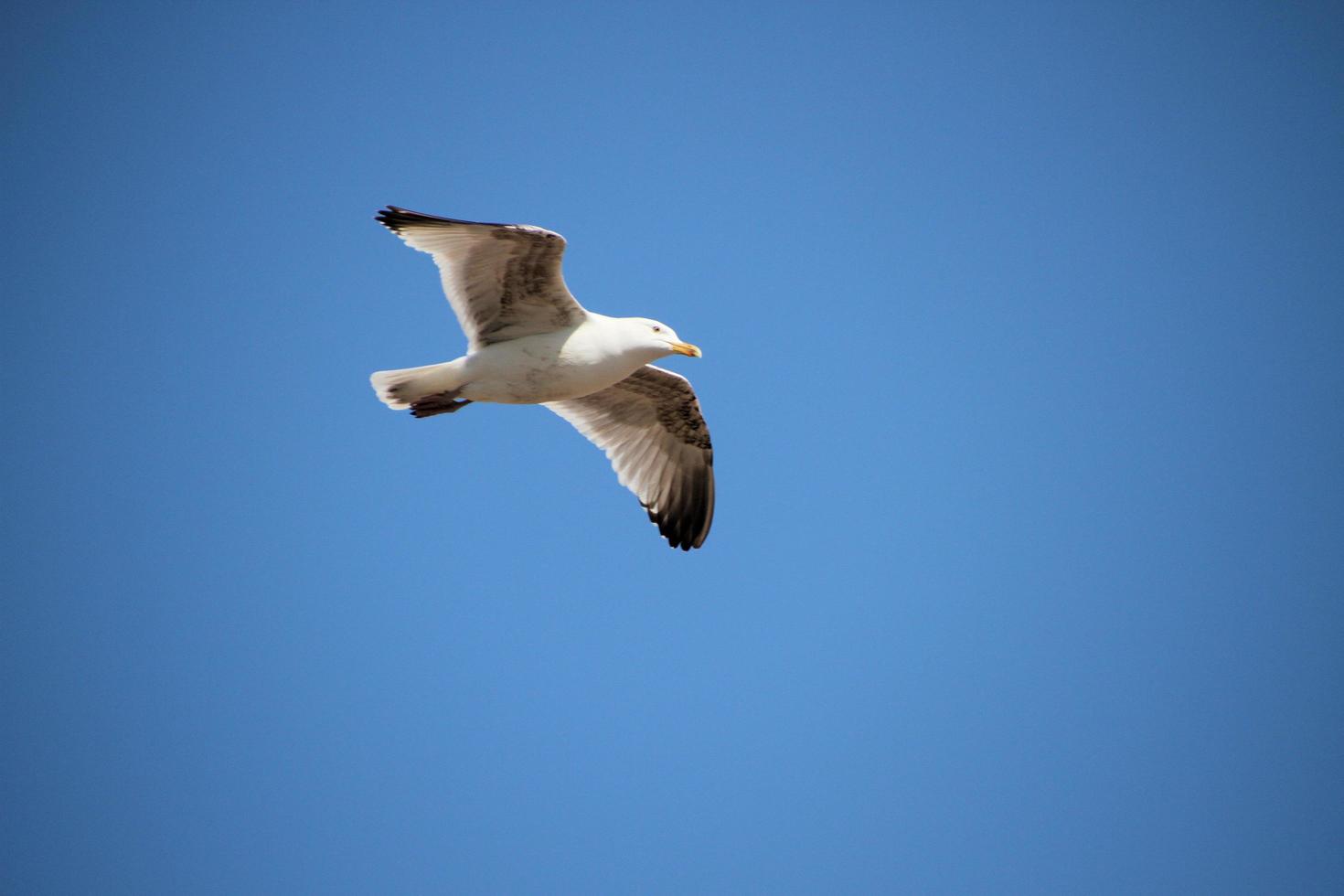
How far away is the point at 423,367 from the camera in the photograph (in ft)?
23.5

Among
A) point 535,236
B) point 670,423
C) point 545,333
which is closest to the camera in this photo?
point 535,236

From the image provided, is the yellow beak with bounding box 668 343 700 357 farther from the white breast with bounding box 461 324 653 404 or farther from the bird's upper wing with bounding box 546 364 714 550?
the bird's upper wing with bounding box 546 364 714 550

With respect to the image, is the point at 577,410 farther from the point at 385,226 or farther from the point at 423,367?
the point at 385,226

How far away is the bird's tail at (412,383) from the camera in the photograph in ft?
23.4

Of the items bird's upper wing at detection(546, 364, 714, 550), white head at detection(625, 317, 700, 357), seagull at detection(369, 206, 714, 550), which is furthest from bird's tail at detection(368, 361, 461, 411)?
bird's upper wing at detection(546, 364, 714, 550)

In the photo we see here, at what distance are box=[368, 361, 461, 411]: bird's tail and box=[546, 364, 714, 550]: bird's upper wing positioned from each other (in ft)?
5.23

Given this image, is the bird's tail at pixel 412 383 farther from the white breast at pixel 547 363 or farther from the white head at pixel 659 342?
the white head at pixel 659 342

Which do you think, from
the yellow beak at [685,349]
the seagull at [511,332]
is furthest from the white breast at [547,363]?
the yellow beak at [685,349]

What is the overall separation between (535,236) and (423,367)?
41.5 inches

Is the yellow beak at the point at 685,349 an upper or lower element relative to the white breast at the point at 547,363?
upper

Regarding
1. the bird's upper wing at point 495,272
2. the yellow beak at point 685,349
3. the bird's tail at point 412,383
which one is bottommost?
the bird's tail at point 412,383

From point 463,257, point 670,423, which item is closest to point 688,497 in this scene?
point 670,423

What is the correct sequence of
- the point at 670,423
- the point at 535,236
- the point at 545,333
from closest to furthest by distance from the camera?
the point at 535,236
the point at 545,333
the point at 670,423

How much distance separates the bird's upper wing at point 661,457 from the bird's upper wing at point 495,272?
1.59 meters
